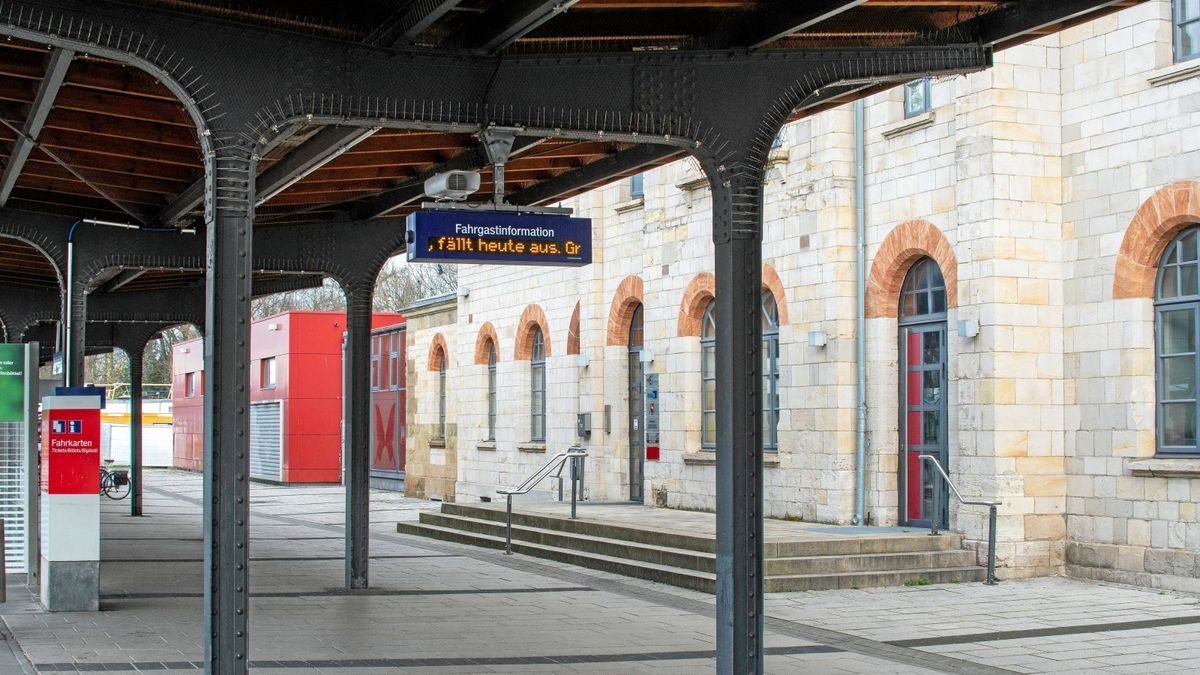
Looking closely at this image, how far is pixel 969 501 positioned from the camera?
13914mm

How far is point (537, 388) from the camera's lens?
2377cm

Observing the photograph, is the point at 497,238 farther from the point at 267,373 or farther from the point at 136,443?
the point at 267,373

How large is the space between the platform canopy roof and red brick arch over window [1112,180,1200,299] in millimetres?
4526

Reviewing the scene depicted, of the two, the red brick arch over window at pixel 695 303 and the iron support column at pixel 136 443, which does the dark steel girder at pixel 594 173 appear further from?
the iron support column at pixel 136 443

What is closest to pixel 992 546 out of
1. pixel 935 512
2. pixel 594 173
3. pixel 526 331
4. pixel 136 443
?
pixel 935 512

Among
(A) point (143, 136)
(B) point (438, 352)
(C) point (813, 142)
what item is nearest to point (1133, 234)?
(C) point (813, 142)

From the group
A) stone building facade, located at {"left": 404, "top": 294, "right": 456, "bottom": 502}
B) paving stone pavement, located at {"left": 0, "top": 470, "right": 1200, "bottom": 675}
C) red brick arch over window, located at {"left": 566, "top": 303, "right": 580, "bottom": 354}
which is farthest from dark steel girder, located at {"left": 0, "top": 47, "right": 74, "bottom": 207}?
stone building facade, located at {"left": 404, "top": 294, "right": 456, "bottom": 502}

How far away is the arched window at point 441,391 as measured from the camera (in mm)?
28078

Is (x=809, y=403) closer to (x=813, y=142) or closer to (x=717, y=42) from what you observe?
(x=813, y=142)

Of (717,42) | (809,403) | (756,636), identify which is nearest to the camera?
(756,636)

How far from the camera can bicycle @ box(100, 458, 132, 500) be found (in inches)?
1195

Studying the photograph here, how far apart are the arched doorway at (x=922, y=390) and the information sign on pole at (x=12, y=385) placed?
29.6 ft

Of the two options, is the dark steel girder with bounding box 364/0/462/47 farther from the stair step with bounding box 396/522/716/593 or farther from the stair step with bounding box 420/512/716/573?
the stair step with bounding box 420/512/716/573

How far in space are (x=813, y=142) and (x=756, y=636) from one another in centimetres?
971
